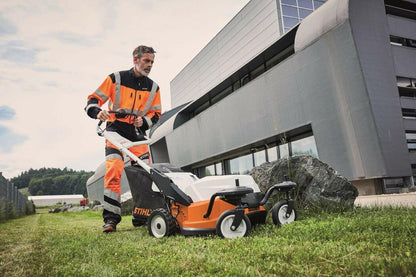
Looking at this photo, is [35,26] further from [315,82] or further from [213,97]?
[213,97]

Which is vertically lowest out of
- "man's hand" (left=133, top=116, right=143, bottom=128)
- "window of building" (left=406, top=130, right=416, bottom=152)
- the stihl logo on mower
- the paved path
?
the paved path

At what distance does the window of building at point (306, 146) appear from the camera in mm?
10438

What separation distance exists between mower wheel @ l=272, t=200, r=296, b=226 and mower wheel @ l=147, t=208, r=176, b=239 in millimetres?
1146

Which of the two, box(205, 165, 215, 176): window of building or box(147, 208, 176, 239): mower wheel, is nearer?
box(147, 208, 176, 239): mower wheel

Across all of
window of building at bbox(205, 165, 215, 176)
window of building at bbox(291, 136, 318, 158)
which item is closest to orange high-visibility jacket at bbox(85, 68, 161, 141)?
window of building at bbox(291, 136, 318, 158)

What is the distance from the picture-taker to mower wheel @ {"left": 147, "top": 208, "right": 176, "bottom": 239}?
3.17 meters

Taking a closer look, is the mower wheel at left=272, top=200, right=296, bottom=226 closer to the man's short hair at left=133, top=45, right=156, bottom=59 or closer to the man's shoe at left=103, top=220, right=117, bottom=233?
the man's shoe at left=103, top=220, right=117, bottom=233

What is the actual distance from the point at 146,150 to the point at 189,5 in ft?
8.31

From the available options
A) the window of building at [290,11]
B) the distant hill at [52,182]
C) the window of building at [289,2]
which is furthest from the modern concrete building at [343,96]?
the distant hill at [52,182]

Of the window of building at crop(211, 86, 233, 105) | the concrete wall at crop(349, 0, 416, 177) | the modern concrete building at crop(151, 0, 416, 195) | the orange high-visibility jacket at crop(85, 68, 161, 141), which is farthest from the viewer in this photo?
the window of building at crop(211, 86, 233, 105)

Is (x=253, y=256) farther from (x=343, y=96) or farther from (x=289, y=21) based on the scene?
(x=289, y=21)

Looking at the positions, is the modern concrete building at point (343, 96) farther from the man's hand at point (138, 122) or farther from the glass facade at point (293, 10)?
the glass facade at point (293, 10)

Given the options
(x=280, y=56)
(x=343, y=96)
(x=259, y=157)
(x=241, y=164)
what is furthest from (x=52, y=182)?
(x=343, y=96)

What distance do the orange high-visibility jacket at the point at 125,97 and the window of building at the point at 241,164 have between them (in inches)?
408
